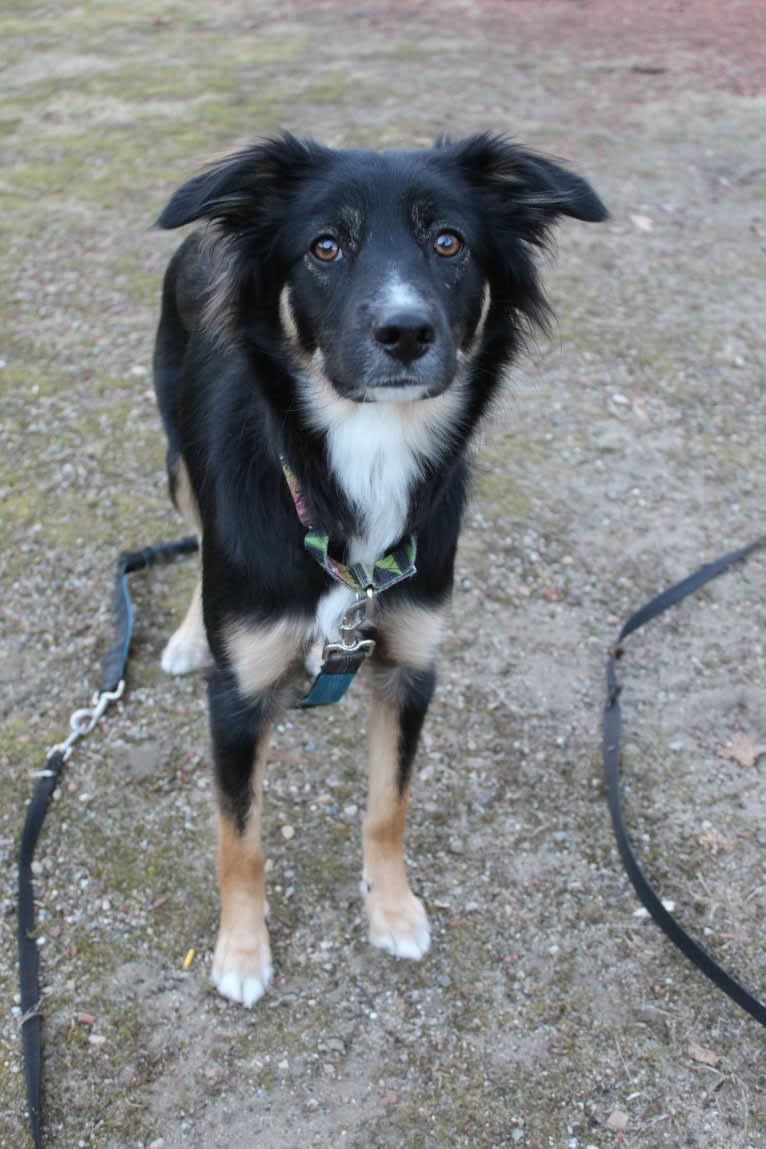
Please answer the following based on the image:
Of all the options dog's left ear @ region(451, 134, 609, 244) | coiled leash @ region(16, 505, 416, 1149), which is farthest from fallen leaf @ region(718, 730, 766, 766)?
dog's left ear @ region(451, 134, 609, 244)

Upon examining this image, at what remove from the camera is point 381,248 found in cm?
246

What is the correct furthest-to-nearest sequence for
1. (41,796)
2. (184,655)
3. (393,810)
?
(184,655) → (41,796) → (393,810)

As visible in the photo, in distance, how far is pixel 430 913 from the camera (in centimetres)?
314

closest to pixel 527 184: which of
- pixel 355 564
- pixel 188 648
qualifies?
pixel 355 564

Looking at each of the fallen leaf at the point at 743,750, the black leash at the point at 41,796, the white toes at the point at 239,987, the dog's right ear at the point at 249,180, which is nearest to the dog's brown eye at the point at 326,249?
the dog's right ear at the point at 249,180

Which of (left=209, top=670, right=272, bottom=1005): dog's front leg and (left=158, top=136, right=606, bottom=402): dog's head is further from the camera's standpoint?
(left=209, top=670, right=272, bottom=1005): dog's front leg

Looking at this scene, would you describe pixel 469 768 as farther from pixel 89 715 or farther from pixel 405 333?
pixel 405 333

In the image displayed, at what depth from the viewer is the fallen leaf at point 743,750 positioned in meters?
3.58

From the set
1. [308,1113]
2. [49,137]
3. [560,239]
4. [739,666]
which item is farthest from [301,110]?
[308,1113]

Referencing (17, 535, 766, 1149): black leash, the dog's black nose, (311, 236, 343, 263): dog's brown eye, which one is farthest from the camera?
(17, 535, 766, 1149): black leash

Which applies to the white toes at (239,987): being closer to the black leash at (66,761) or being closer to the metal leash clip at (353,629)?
the black leash at (66,761)

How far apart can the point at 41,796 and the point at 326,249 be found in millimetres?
1910

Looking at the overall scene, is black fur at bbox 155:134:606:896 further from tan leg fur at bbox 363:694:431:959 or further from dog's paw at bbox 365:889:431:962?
dog's paw at bbox 365:889:431:962

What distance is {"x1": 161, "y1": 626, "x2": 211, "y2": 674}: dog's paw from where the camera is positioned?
3.73 meters
